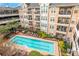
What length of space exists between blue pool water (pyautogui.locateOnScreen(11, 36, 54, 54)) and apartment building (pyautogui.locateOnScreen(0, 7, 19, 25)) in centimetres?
28

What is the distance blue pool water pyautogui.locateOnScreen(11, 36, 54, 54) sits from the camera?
299 centimetres

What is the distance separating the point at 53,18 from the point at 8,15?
0.67 meters

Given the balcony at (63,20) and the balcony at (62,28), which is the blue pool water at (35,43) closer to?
the balcony at (62,28)

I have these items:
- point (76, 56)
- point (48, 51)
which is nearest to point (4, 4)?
point (48, 51)

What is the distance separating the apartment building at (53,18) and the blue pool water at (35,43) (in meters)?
0.18

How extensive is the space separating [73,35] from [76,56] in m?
0.31

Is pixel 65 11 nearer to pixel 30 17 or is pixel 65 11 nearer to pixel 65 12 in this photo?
pixel 65 12

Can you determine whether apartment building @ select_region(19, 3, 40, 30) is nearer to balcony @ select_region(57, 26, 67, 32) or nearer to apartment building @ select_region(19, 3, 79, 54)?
apartment building @ select_region(19, 3, 79, 54)

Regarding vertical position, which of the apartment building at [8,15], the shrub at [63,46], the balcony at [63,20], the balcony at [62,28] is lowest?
the shrub at [63,46]

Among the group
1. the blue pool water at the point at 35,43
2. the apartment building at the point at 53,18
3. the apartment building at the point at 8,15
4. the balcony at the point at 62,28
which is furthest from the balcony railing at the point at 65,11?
the apartment building at the point at 8,15

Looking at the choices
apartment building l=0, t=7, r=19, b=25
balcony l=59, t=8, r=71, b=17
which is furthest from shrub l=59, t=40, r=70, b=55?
apartment building l=0, t=7, r=19, b=25

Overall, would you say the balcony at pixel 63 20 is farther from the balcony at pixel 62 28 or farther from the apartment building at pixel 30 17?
the apartment building at pixel 30 17

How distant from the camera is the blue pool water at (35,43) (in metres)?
2.99

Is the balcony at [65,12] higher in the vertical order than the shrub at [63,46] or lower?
higher
